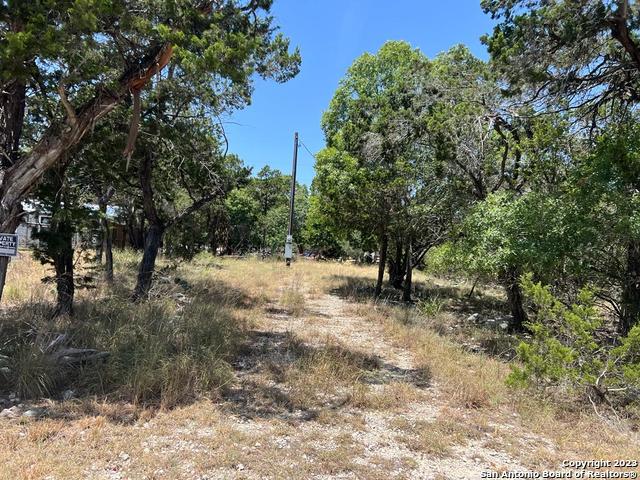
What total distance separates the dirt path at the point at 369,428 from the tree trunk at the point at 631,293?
3.34m

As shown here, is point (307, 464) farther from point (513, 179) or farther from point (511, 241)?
point (513, 179)

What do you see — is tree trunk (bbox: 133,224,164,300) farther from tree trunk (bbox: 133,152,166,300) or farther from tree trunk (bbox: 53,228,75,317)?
tree trunk (bbox: 53,228,75,317)

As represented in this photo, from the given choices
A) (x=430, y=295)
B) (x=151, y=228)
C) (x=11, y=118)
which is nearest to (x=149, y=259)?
(x=151, y=228)

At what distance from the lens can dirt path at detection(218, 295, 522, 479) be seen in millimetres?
3416

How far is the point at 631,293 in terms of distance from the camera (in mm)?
6504

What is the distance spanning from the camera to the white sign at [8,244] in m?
4.71

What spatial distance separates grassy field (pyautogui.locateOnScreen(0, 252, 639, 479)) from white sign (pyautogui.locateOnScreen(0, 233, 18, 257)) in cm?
111

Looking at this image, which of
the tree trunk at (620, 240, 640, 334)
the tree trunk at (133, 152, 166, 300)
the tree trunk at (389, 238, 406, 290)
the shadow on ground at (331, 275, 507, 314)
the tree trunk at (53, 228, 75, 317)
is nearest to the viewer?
the tree trunk at (620, 240, 640, 334)

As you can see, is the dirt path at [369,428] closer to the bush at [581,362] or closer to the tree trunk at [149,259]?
the bush at [581,362]

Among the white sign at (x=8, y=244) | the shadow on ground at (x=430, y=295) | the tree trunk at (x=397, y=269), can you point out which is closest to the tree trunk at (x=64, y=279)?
the white sign at (x=8, y=244)

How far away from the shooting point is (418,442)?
A: 3.83m

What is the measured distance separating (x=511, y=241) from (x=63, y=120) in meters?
6.68

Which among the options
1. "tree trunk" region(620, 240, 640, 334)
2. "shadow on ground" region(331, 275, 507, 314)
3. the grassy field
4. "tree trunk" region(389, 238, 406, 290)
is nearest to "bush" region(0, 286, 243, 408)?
the grassy field

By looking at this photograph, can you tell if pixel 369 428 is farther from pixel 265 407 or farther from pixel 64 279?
pixel 64 279
